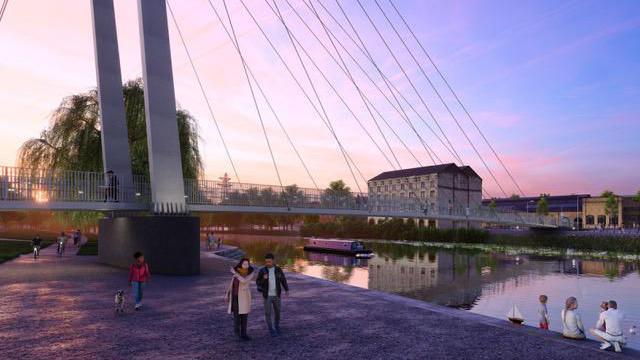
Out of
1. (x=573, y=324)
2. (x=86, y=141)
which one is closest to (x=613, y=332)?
(x=573, y=324)

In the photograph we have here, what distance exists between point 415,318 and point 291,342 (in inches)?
166

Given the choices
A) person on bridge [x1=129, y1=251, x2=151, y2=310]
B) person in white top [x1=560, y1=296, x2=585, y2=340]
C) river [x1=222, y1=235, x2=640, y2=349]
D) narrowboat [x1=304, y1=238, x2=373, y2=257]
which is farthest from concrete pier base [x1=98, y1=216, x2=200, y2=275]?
narrowboat [x1=304, y1=238, x2=373, y2=257]

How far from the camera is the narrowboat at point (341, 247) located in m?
58.3

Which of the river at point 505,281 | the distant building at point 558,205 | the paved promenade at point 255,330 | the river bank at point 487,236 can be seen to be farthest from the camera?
the distant building at point 558,205

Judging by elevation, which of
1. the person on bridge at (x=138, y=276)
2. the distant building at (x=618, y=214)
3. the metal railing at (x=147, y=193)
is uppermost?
the metal railing at (x=147, y=193)

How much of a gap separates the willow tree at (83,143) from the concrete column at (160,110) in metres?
8.87

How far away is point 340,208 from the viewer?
36.5m

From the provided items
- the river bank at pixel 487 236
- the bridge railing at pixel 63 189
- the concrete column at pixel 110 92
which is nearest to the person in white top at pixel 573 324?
the bridge railing at pixel 63 189

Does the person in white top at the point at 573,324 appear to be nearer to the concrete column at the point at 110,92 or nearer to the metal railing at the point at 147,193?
the metal railing at the point at 147,193

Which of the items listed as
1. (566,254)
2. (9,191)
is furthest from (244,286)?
(566,254)

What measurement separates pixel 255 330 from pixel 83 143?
81.4ft

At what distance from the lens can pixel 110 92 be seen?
2559 centimetres

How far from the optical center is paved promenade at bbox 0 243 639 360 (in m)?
9.41

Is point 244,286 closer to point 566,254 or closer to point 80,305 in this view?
point 80,305
